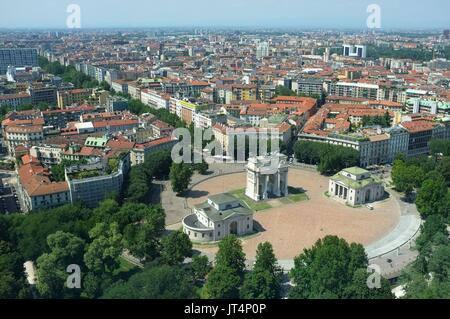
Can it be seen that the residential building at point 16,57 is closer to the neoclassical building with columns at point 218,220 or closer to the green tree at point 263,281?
the neoclassical building with columns at point 218,220

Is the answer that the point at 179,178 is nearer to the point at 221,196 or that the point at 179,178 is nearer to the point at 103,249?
the point at 221,196

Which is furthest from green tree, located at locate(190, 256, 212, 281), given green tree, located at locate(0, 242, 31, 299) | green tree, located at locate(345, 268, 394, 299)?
green tree, located at locate(0, 242, 31, 299)

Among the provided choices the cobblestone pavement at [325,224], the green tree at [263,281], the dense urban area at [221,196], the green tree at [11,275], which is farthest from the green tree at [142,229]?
the green tree at [263,281]

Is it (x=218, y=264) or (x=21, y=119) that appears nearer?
(x=218, y=264)

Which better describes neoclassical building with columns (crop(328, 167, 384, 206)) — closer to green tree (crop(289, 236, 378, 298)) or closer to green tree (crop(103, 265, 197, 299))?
green tree (crop(289, 236, 378, 298))

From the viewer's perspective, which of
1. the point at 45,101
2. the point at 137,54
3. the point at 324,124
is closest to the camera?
the point at 324,124
